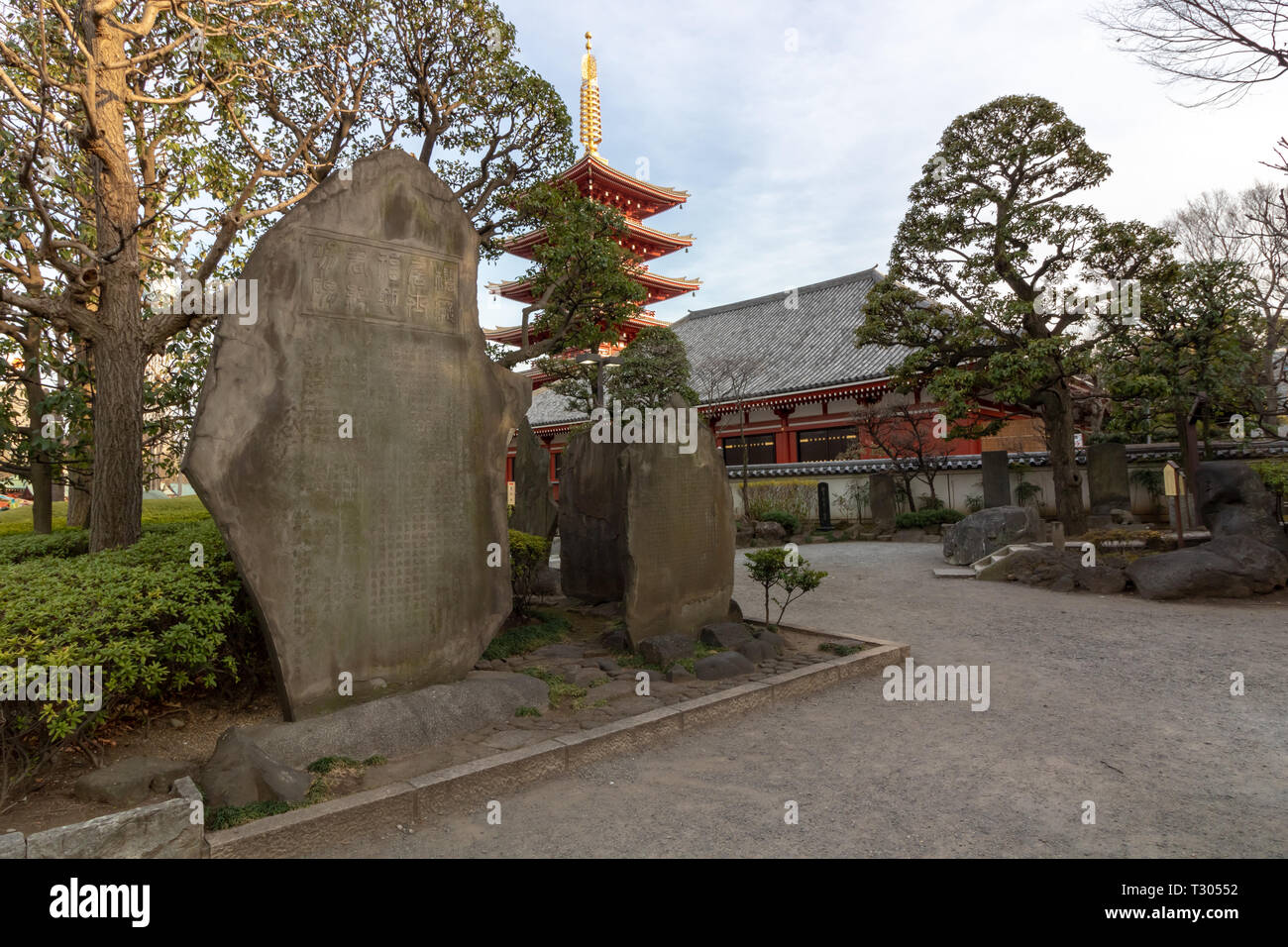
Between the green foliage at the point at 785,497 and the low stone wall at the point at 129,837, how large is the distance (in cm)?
1641

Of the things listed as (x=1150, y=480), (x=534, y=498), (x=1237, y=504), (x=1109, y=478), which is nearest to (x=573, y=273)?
(x=534, y=498)

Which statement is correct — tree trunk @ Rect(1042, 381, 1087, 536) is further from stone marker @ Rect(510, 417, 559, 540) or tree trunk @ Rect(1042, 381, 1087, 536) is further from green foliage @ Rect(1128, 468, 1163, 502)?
stone marker @ Rect(510, 417, 559, 540)

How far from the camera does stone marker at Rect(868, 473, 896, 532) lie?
1702cm

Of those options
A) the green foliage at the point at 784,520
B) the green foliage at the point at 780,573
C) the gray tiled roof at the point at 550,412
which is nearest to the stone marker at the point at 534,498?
the green foliage at the point at 780,573

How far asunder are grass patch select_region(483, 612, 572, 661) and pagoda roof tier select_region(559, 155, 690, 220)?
16.8 meters

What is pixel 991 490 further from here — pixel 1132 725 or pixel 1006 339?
pixel 1132 725

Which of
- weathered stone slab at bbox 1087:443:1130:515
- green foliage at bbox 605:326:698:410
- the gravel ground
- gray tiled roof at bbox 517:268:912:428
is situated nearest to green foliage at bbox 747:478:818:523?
gray tiled roof at bbox 517:268:912:428

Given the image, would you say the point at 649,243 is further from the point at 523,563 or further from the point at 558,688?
the point at 558,688

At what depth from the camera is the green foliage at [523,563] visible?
7184 mm

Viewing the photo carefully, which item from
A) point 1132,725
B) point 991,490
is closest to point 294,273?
point 1132,725

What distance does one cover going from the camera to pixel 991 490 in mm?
15328

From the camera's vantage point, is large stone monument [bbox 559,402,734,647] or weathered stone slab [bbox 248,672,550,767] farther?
large stone monument [bbox 559,402,734,647]

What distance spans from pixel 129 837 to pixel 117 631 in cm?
127

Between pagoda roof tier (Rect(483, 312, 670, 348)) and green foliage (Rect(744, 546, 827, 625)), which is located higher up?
pagoda roof tier (Rect(483, 312, 670, 348))
